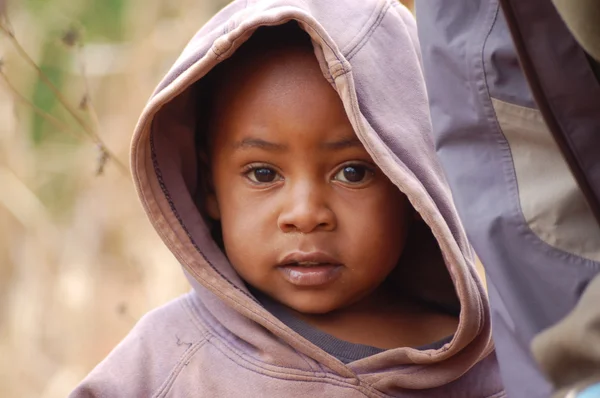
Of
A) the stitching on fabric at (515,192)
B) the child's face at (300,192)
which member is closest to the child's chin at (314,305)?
the child's face at (300,192)

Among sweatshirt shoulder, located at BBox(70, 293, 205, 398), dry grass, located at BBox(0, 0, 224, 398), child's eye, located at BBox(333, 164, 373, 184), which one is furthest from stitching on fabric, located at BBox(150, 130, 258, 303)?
dry grass, located at BBox(0, 0, 224, 398)

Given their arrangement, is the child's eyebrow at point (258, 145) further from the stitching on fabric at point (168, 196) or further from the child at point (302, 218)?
the stitching on fabric at point (168, 196)

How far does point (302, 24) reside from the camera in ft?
5.53

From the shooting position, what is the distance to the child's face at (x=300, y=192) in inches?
69.7

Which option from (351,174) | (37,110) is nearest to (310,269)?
(351,174)

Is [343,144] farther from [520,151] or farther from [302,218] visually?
[520,151]

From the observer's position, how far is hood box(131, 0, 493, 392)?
168 centimetres

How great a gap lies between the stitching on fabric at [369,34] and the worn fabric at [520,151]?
0.31 meters

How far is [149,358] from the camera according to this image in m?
1.84

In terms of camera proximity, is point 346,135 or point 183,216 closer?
point 346,135

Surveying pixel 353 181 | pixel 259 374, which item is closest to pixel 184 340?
pixel 259 374

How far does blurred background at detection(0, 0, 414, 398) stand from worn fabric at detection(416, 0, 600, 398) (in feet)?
6.95

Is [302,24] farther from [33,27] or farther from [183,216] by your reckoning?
[33,27]

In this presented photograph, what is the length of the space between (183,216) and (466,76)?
30.1 inches
